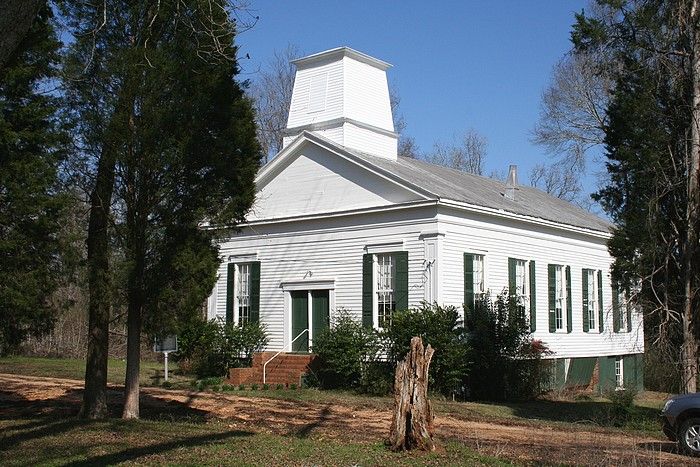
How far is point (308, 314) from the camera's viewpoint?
86.9ft

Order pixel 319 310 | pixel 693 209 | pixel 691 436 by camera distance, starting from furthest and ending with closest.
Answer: pixel 319 310 → pixel 693 209 → pixel 691 436

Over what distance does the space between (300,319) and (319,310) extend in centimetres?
83

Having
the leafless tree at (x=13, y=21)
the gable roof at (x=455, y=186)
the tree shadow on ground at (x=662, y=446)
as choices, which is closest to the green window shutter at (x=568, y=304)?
the gable roof at (x=455, y=186)

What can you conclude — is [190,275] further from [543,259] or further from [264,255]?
[543,259]

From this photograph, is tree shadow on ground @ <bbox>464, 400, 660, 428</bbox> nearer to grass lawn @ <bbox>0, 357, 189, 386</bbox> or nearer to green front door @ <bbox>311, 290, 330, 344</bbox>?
green front door @ <bbox>311, 290, 330, 344</bbox>

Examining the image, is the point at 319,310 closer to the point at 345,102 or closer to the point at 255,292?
the point at 255,292

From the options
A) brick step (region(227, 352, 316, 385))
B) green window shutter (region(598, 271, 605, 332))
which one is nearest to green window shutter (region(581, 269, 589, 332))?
green window shutter (region(598, 271, 605, 332))

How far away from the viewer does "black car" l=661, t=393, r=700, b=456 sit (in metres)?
12.8

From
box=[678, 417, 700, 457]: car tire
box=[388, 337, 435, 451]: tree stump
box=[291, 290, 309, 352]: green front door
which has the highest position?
box=[291, 290, 309, 352]: green front door

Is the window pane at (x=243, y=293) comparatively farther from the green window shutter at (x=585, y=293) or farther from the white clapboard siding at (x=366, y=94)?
the green window shutter at (x=585, y=293)

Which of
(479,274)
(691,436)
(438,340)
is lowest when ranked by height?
(691,436)

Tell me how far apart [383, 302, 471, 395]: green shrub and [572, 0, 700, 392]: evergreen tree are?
5410 mm

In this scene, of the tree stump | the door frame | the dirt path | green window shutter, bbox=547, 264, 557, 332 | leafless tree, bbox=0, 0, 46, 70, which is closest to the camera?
leafless tree, bbox=0, 0, 46, 70

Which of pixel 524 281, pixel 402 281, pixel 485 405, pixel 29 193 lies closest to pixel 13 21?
pixel 29 193
